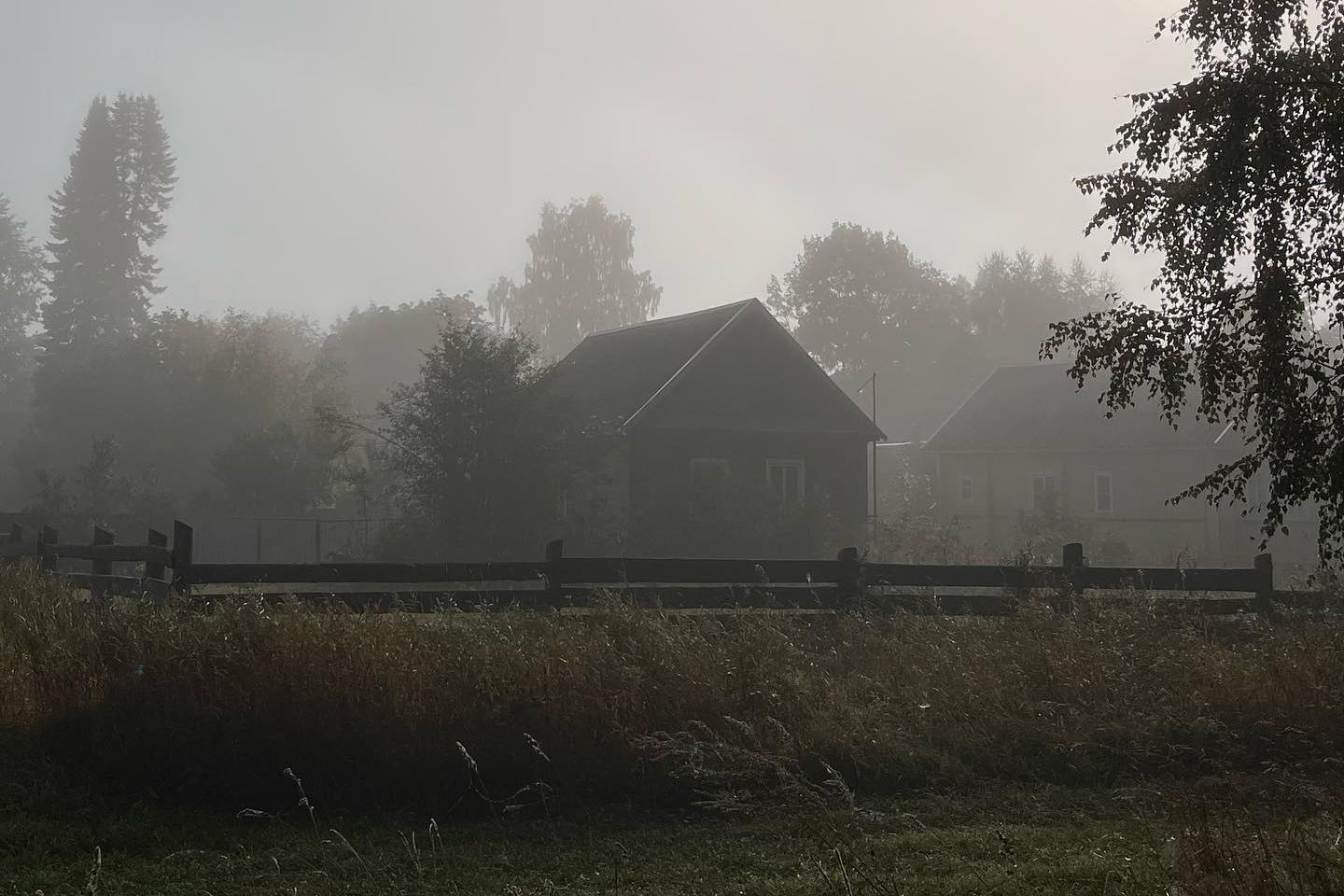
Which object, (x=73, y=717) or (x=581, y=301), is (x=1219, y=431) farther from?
(x=581, y=301)

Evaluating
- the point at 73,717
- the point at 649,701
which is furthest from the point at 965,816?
the point at 73,717

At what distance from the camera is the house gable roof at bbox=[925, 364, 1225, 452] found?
41.8 metres

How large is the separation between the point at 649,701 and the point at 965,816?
6.83ft

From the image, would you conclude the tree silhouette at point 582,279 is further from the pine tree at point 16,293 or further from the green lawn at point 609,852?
the green lawn at point 609,852

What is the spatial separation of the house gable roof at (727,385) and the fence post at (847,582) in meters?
18.3

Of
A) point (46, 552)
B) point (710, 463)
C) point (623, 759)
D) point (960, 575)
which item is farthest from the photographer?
point (710, 463)

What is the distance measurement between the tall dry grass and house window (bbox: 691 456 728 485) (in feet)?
61.0

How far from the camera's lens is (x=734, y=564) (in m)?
12.9

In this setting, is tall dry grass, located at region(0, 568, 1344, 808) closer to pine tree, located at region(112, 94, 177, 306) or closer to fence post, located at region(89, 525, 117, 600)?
fence post, located at region(89, 525, 117, 600)

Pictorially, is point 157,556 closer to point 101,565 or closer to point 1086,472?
point 101,565

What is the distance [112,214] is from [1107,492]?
229ft

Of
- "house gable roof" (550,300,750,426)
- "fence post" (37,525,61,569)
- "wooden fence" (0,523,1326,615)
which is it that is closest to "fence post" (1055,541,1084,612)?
"wooden fence" (0,523,1326,615)

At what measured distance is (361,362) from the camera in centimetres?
9088

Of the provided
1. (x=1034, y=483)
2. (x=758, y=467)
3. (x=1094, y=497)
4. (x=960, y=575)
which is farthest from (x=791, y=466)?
(x=960, y=575)
